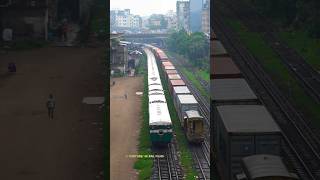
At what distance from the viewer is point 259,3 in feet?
88.3

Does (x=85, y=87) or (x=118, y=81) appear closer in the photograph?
(x=85, y=87)

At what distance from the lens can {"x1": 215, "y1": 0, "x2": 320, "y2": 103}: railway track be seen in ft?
68.3

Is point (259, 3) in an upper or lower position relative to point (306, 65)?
upper

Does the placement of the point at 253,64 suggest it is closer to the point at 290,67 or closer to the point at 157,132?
the point at 290,67

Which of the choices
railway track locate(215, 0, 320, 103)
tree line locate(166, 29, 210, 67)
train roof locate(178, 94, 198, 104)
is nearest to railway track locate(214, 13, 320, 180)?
tree line locate(166, 29, 210, 67)

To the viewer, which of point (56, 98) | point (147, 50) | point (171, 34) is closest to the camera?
point (56, 98)

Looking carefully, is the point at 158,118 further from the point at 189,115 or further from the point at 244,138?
the point at 244,138

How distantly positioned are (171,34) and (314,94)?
9812 millimetres

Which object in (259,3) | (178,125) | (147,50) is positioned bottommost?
(178,125)

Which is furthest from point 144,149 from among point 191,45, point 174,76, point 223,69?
point 174,76

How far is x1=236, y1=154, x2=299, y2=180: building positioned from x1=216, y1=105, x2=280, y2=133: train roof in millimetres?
1033

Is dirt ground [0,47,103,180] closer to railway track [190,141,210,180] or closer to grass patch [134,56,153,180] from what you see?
grass patch [134,56,153,180]

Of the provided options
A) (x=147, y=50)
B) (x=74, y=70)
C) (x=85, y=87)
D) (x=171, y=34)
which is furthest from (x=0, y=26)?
(x=147, y=50)

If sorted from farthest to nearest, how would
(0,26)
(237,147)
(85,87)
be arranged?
(0,26)
(85,87)
(237,147)
